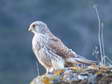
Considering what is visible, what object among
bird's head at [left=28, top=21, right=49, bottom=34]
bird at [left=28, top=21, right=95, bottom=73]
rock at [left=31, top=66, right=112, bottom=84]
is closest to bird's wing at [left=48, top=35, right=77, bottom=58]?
bird at [left=28, top=21, right=95, bottom=73]

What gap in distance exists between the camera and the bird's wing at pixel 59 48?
9891mm

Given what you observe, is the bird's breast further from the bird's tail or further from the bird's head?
the bird's tail

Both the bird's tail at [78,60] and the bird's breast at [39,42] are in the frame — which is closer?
the bird's tail at [78,60]

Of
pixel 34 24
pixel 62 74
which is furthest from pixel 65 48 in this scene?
pixel 62 74

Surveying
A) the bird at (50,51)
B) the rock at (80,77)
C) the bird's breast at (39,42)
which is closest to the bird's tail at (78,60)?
the bird at (50,51)

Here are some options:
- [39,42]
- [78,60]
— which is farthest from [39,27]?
[78,60]

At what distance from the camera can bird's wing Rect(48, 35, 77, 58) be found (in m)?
9.89

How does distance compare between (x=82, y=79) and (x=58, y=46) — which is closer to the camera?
(x=82, y=79)

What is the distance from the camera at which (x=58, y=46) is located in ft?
33.4

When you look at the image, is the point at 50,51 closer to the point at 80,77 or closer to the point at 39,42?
the point at 39,42

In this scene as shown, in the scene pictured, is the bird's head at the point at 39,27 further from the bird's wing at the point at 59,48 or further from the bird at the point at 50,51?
the bird's wing at the point at 59,48

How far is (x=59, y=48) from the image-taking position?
10.2 meters

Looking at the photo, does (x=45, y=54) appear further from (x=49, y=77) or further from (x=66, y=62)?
(x=49, y=77)

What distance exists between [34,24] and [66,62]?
1.44 meters
